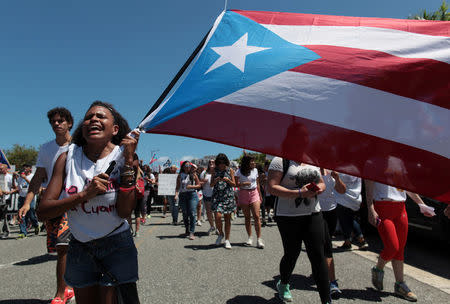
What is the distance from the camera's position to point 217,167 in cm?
707

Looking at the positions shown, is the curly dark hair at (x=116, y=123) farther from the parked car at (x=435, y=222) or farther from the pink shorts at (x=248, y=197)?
the parked car at (x=435, y=222)

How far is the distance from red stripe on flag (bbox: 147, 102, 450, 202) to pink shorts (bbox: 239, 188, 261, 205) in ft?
15.3

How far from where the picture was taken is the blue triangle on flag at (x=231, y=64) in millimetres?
2275

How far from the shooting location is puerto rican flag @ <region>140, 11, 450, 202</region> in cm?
216

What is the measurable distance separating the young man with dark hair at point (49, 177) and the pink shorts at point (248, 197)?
158 inches

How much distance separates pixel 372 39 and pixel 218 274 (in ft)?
12.2

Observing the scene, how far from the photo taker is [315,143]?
7.36 feet

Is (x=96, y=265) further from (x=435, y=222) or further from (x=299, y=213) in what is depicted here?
(x=435, y=222)

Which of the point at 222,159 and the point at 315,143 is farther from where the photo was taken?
the point at 222,159

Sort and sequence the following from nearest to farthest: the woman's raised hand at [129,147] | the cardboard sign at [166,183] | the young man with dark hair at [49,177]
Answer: the woman's raised hand at [129,147] < the young man with dark hair at [49,177] < the cardboard sign at [166,183]

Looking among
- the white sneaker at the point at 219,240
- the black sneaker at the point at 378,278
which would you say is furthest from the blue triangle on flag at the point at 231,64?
the white sneaker at the point at 219,240

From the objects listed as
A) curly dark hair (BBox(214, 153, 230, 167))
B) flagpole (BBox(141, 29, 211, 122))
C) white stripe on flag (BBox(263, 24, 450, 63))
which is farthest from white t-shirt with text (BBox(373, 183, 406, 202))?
curly dark hair (BBox(214, 153, 230, 167))

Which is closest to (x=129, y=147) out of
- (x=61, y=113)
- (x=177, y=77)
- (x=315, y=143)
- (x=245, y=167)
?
(x=177, y=77)

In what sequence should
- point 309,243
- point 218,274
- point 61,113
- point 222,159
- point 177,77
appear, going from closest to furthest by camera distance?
point 177,77 → point 309,243 → point 61,113 → point 218,274 → point 222,159
